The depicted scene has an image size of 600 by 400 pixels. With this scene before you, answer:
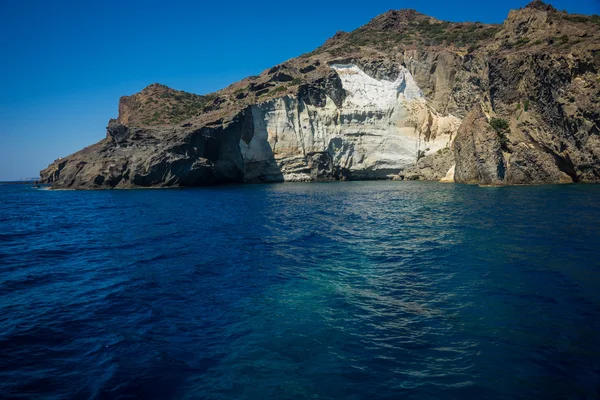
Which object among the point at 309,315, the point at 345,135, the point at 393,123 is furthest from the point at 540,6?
the point at 309,315

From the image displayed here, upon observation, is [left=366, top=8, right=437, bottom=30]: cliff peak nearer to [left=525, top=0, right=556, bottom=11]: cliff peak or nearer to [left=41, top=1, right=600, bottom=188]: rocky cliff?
[left=41, top=1, right=600, bottom=188]: rocky cliff

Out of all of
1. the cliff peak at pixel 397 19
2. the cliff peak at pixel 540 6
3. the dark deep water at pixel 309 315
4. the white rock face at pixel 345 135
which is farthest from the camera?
the cliff peak at pixel 397 19

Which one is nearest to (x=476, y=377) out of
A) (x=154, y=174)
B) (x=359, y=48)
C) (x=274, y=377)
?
(x=274, y=377)

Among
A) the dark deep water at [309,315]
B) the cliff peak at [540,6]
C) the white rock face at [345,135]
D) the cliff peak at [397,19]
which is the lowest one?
the dark deep water at [309,315]

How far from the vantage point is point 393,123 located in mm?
66375

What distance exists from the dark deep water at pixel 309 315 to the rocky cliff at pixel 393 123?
1248 inches

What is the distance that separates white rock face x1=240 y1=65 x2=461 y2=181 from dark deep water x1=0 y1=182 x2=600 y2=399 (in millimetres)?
47266

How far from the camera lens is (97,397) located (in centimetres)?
580

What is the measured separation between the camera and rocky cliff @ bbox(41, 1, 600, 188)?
45062mm

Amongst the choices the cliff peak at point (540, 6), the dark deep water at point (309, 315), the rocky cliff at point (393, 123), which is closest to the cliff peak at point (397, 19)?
the rocky cliff at point (393, 123)

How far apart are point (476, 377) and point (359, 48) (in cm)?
8789

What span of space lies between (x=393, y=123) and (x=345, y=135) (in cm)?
917

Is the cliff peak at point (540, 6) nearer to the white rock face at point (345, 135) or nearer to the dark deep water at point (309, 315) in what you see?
the white rock face at point (345, 135)

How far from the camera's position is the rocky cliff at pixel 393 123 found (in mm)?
45062
